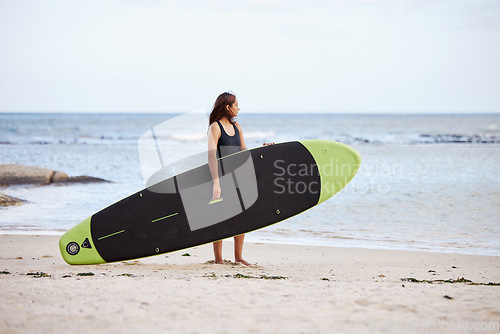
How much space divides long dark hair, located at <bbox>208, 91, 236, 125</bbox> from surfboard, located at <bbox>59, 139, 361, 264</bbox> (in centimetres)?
37

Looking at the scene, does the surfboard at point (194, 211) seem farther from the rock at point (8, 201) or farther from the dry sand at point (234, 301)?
the rock at point (8, 201)

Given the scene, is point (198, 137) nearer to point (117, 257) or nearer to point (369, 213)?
point (369, 213)

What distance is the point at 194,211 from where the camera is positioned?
4.02 m

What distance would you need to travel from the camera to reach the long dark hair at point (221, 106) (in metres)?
3.80

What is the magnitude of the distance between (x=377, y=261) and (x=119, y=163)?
9667 millimetres

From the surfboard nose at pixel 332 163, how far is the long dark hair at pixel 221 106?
2.80ft

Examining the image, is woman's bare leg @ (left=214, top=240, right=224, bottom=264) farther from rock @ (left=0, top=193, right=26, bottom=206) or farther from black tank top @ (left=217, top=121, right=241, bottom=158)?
rock @ (left=0, top=193, right=26, bottom=206)

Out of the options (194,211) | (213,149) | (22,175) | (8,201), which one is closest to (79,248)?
(194,211)

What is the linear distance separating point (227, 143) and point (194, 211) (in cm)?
64

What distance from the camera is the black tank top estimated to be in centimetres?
384

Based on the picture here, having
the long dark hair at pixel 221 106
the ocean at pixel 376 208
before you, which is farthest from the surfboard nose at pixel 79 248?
the long dark hair at pixel 221 106

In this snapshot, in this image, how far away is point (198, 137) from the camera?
2292 centimetres

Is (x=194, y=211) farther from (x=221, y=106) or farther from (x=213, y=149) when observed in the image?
(x=221, y=106)

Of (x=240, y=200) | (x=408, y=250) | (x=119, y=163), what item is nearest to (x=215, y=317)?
(x=240, y=200)
